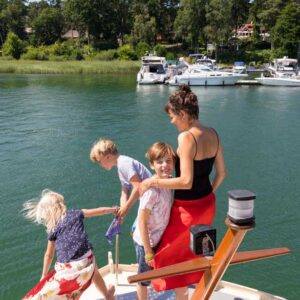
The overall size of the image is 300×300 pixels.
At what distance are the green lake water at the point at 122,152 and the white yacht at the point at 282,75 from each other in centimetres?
494

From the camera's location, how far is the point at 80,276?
3906 millimetres

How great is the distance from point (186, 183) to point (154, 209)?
469 mm

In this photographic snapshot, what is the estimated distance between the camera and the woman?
3.43 m

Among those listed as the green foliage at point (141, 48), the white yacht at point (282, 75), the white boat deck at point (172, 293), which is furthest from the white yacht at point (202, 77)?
the white boat deck at point (172, 293)

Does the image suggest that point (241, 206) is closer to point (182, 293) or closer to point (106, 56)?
point (182, 293)

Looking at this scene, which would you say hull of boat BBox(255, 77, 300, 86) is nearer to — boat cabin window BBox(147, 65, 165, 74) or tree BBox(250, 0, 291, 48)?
boat cabin window BBox(147, 65, 165, 74)

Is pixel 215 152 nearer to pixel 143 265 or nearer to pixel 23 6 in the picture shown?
pixel 143 265

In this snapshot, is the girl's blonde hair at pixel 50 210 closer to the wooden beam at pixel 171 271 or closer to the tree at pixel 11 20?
the wooden beam at pixel 171 271

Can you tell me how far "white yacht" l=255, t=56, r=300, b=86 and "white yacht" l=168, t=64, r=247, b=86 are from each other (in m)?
3.23

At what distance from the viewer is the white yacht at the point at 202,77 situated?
41.9 m

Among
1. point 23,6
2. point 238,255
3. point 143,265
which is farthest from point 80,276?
point 23,6

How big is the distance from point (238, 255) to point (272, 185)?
910 centimetres

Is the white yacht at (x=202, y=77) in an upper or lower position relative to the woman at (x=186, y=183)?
lower

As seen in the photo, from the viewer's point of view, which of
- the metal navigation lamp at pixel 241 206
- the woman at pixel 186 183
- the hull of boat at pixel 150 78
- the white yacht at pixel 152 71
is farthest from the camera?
the white yacht at pixel 152 71
